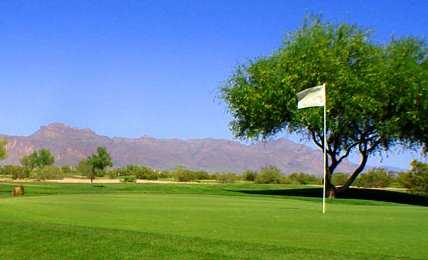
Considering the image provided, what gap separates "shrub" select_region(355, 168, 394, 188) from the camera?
263 feet

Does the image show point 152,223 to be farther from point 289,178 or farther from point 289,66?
point 289,178

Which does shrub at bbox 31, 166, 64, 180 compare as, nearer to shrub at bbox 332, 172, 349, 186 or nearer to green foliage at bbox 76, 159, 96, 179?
green foliage at bbox 76, 159, 96, 179

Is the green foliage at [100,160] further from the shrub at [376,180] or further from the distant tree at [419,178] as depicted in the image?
the distant tree at [419,178]

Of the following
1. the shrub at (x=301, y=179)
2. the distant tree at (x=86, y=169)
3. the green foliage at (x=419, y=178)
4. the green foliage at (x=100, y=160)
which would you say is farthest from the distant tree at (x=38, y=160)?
the green foliage at (x=419, y=178)

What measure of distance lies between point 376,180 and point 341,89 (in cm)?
4442

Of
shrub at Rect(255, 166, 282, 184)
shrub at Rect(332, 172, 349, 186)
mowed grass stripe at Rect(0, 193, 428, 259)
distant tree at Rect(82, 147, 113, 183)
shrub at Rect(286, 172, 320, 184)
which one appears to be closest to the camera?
mowed grass stripe at Rect(0, 193, 428, 259)

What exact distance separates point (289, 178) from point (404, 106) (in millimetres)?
46626

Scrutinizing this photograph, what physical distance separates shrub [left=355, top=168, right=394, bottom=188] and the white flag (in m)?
61.0

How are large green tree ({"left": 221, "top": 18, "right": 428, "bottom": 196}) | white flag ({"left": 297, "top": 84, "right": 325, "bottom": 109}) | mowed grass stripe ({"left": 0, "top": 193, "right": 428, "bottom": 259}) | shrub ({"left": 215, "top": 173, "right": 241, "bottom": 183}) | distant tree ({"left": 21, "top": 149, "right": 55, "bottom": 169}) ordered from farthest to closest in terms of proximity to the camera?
distant tree ({"left": 21, "top": 149, "right": 55, "bottom": 169})
shrub ({"left": 215, "top": 173, "right": 241, "bottom": 183})
large green tree ({"left": 221, "top": 18, "right": 428, "bottom": 196})
white flag ({"left": 297, "top": 84, "right": 325, "bottom": 109})
mowed grass stripe ({"left": 0, "top": 193, "right": 428, "bottom": 259})

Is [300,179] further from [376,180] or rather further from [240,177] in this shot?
[240,177]

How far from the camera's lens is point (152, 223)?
15195 millimetres

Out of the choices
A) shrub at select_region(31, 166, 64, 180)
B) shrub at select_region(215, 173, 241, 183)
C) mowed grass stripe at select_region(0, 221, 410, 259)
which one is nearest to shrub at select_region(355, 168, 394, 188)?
shrub at select_region(215, 173, 241, 183)

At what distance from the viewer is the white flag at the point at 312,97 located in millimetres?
21828

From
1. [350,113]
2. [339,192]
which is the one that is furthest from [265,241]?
[339,192]
